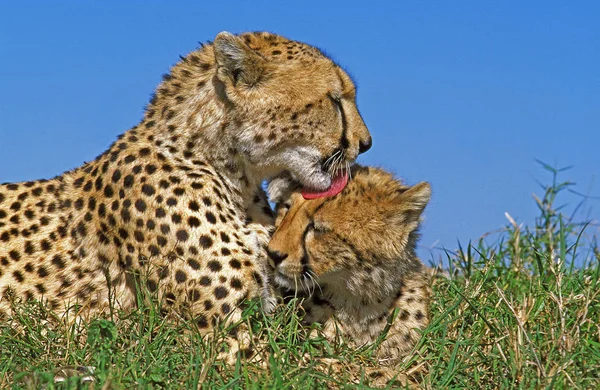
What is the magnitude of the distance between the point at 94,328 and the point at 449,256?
2272mm

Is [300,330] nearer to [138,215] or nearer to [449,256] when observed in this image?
[138,215]

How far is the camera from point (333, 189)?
13.6 ft

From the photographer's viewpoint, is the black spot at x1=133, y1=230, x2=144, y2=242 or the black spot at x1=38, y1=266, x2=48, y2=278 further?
the black spot at x1=38, y1=266, x2=48, y2=278

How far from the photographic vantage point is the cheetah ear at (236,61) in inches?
158

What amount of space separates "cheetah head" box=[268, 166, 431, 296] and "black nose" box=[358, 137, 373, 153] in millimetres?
171

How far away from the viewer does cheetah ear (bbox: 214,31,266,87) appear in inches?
158

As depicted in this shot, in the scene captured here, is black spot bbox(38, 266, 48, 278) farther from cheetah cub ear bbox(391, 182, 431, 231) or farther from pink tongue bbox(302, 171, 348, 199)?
cheetah cub ear bbox(391, 182, 431, 231)

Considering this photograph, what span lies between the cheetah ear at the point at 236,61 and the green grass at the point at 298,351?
3.32ft

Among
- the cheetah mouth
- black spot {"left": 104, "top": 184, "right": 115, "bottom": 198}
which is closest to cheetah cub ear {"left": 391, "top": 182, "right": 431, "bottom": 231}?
the cheetah mouth

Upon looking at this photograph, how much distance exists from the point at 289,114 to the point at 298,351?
1049 mm

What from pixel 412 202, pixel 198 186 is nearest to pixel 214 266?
pixel 198 186

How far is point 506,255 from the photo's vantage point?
5.55 m

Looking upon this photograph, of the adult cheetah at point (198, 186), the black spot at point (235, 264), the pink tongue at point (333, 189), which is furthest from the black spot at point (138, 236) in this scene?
the pink tongue at point (333, 189)

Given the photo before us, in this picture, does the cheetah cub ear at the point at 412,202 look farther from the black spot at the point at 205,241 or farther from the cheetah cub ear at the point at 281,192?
the black spot at the point at 205,241
